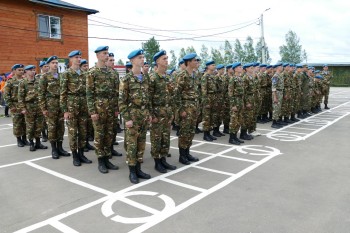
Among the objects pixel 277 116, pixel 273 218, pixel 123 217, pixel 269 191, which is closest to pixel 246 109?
pixel 277 116

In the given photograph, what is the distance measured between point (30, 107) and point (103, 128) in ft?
8.71

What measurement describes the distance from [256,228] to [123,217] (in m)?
1.48

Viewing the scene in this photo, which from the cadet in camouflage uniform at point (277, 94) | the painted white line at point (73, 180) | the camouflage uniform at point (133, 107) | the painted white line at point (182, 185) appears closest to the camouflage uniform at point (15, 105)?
the painted white line at point (73, 180)

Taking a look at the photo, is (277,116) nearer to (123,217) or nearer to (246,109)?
(246,109)

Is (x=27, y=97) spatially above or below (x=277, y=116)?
above

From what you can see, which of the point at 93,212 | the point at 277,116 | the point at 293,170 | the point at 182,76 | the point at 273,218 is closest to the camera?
the point at 273,218

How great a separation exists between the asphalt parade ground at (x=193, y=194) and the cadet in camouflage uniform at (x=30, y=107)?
0.56 m

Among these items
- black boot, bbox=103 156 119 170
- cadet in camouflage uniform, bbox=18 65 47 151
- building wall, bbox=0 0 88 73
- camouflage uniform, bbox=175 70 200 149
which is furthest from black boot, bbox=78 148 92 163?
building wall, bbox=0 0 88 73

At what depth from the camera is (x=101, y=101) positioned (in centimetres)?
488

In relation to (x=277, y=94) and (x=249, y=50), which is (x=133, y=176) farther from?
(x=249, y=50)

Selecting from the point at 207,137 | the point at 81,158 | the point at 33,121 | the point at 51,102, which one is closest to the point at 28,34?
the point at 33,121

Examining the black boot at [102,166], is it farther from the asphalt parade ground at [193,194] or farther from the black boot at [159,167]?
the black boot at [159,167]

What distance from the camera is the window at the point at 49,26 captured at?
56.0 feet

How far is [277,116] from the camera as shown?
898 cm
